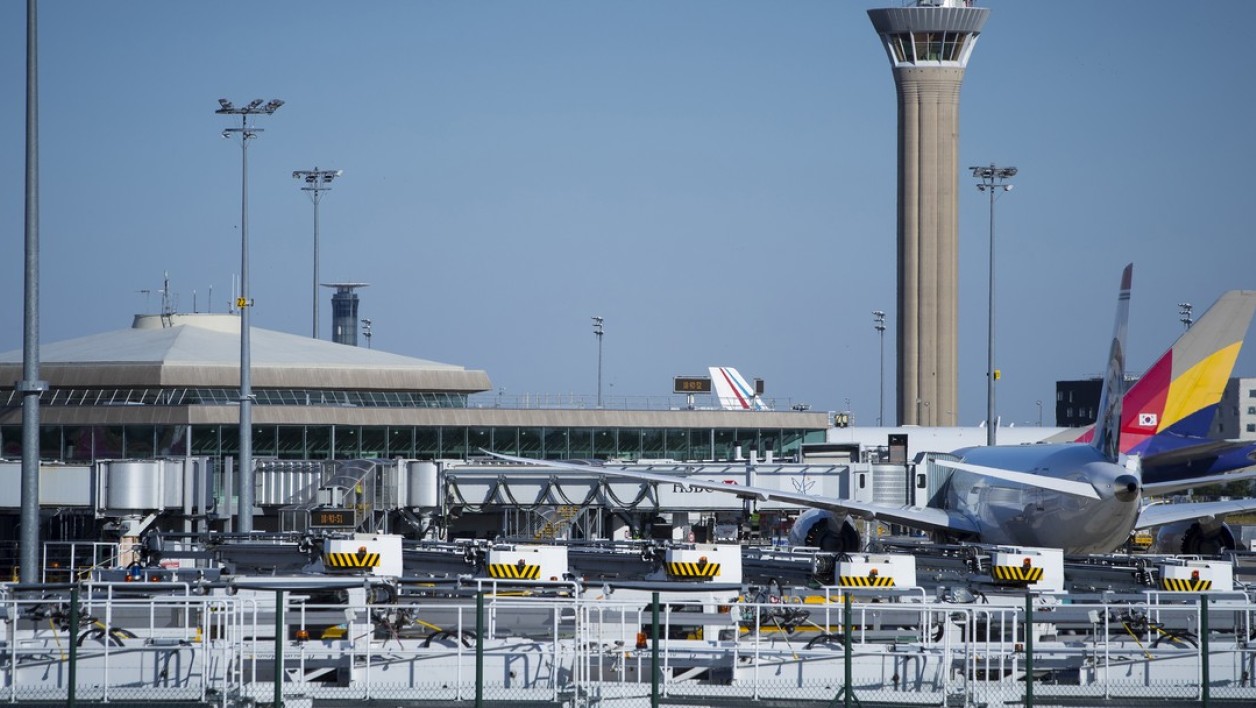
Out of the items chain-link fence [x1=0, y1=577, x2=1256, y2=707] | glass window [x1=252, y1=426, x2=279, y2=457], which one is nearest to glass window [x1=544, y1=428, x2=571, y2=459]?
glass window [x1=252, y1=426, x2=279, y2=457]

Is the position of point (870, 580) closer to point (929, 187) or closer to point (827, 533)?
point (827, 533)

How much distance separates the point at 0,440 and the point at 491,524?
22.5 m

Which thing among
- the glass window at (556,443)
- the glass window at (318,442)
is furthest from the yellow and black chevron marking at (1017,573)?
the glass window at (556,443)

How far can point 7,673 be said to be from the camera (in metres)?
25.7

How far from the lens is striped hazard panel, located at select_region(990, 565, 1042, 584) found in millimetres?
36906

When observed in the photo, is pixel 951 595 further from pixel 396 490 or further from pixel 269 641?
pixel 396 490

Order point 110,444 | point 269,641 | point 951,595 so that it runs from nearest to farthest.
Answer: point 269,641 < point 951,595 < point 110,444

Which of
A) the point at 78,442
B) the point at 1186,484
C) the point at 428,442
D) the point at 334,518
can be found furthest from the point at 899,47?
the point at 1186,484

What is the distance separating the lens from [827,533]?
6009 centimetres

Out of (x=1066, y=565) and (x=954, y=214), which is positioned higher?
(x=954, y=214)

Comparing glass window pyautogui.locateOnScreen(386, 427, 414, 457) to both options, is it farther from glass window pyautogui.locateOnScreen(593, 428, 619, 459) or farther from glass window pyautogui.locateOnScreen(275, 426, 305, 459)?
glass window pyautogui.locateOnScreen(593, 428, 619, 459)

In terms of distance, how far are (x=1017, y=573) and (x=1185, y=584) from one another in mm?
3628

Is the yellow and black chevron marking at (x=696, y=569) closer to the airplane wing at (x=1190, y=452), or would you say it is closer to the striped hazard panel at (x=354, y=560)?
the striped hazard panel at (x=354, y=560)

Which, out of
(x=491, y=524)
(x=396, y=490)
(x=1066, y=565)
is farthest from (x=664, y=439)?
(x=1066, y=565)
